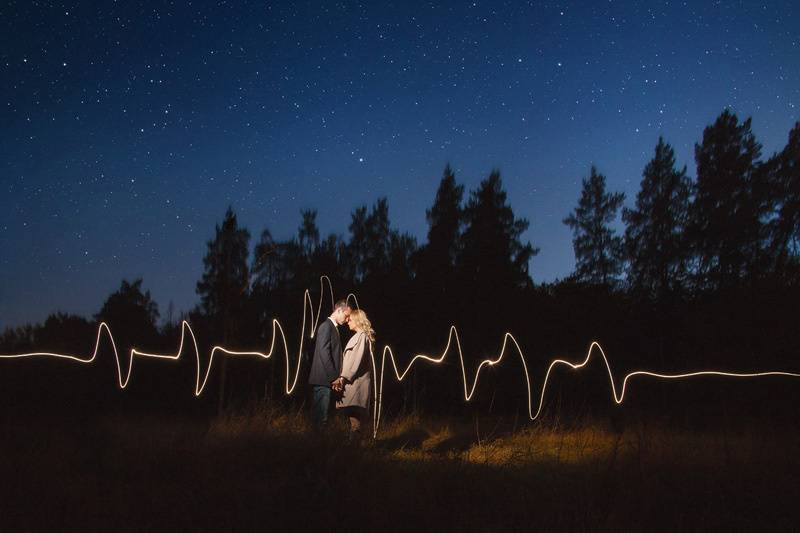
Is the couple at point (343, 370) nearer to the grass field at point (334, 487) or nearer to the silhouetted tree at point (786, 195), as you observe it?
the grass field at point (334, 487)

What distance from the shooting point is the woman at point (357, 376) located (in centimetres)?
696

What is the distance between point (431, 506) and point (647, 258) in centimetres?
2417

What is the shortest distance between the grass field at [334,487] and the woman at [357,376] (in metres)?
1.19

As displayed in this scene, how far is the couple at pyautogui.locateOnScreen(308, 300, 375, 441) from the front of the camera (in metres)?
6.82

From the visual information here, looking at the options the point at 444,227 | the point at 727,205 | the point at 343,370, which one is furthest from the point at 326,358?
the point at 727,205

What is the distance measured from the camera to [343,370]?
703cm

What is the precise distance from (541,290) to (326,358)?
1287 cm

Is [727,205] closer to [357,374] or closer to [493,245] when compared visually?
[493,245]

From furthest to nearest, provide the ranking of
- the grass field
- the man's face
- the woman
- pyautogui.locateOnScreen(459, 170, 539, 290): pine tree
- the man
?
pyautogui.locateOnScreen(459, 170, 539, 290): pine tree
the man's face
the woman
the man
the grass field

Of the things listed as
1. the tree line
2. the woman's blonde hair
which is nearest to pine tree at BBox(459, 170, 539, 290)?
the tree line

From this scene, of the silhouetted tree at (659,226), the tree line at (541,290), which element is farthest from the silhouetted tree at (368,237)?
the silhouetted tree at (659,226)

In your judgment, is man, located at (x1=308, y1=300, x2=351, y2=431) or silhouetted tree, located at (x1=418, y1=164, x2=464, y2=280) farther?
silhouetted tree, located at (x1=418, y1=164, x2=464, y2=280)

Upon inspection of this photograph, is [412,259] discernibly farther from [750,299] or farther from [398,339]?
[750,299]

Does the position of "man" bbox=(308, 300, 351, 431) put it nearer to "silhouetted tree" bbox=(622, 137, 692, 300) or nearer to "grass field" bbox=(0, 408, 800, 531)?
"grass field" bbox=(0, 408, 800, 531)
